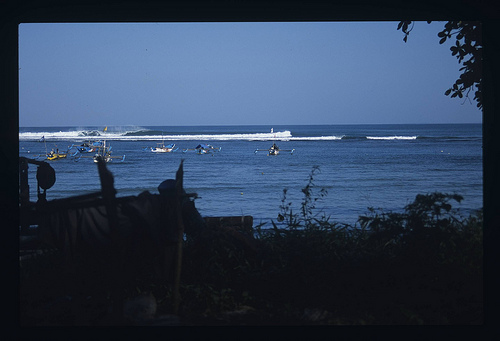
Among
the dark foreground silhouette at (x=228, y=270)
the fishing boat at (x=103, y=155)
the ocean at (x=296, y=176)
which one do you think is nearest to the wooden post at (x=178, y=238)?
the dark foreground silhouette at (x=228, y=270)

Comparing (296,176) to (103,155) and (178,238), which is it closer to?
(103,155)

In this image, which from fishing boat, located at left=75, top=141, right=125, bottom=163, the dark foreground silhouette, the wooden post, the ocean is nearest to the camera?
the wooden post

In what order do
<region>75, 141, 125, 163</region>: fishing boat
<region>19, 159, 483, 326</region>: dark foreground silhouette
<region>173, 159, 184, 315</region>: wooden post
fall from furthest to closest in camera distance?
<region>75, 141, 125, 163</region>: fishing boat
<region>19, 159, 483, 326</region>: dark foreground silhouette
<region>173, 159, 184, 315</region>: wooden post

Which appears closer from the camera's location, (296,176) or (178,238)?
(178,238)

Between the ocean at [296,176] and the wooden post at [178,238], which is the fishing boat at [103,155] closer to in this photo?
the ocean at [296,176]

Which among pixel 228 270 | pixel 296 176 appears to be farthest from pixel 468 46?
pixel 296 176

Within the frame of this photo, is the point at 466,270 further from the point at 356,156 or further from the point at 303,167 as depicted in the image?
the point at 356,156

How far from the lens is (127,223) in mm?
4020

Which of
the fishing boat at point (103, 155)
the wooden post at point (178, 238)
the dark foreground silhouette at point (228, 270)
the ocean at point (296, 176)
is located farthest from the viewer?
the ocean at point (296, 176)

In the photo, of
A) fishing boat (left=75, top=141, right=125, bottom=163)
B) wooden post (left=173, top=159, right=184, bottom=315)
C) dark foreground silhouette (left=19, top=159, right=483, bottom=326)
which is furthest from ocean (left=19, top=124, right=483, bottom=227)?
wooden post (left=173, top=159, right=184, bottom=315)

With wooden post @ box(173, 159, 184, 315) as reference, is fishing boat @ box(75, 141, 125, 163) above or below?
above

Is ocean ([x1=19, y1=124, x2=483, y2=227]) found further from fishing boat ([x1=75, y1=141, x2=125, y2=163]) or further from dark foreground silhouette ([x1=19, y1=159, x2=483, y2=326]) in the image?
dark foreground silhouette ([x1=19, y1=159, x2=483, y2=326])

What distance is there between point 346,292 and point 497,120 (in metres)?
1.79
